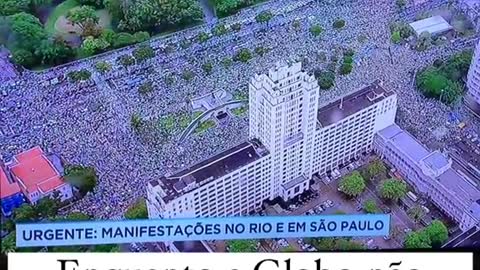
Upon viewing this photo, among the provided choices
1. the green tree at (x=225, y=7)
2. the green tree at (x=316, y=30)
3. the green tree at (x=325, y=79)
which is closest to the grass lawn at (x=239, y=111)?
the green tree at (x=325, y=79)

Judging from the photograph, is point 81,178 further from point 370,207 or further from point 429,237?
point 429,237

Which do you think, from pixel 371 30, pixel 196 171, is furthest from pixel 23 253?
pixel 371 30

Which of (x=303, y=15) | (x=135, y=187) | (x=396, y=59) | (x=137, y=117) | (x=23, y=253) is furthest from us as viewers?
(x=303, y=15)

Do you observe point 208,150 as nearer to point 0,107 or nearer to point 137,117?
point 137,117

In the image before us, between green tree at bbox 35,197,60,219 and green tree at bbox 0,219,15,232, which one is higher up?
green tree at bbox 35,197,60,219

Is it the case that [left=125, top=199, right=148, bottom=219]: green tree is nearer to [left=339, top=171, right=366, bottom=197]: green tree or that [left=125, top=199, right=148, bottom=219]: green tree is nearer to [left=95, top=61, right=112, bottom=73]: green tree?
[left=339, top=171, right=366, bottom=197]: green tree

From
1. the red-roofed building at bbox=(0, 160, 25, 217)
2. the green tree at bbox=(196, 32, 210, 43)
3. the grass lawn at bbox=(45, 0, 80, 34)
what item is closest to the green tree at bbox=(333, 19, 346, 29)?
the green tree at bbox=(196, 32, 210, 43)

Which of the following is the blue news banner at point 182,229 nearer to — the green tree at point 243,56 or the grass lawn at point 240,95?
the grass lawn at point 240,95
